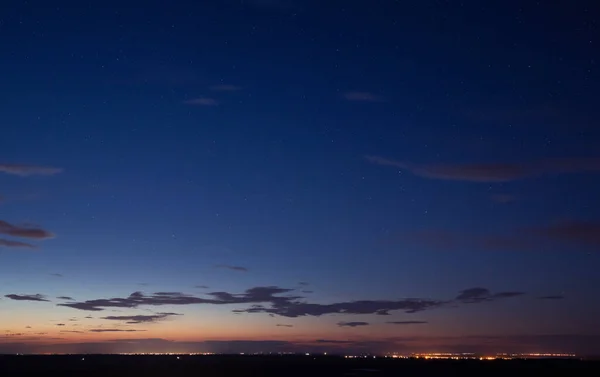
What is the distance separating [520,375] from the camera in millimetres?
94188

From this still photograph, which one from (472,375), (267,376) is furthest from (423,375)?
(267,376)

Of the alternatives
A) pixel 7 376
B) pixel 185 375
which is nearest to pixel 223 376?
pixel 185 375

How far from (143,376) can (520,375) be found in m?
55.2

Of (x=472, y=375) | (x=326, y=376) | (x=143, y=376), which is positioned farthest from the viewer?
(x=472, y=375)

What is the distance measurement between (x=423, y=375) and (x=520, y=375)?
1567 centimetres

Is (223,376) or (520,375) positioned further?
(520,375)

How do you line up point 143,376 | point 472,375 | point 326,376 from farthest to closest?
1. point 472,375
2. point 326,376
3. point 143,376

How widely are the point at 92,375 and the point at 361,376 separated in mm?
36371

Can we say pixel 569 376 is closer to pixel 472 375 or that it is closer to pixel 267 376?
pixel 472 375

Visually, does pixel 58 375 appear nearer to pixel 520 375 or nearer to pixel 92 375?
pixel 92 375

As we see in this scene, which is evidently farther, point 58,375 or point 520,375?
point 520,375

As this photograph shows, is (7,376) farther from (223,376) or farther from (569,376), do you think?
(569,376)

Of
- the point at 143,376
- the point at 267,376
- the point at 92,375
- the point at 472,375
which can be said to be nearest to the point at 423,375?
the point at 472,375

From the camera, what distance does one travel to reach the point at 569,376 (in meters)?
87.0
